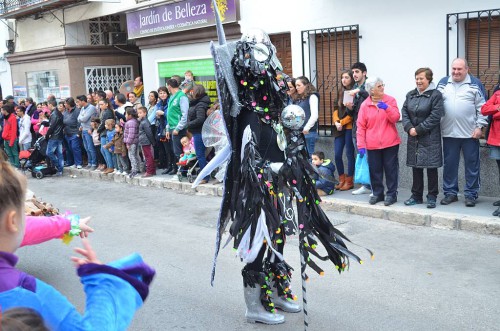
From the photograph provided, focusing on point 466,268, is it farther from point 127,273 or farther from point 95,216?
point 95,216

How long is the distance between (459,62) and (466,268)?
2818 mm

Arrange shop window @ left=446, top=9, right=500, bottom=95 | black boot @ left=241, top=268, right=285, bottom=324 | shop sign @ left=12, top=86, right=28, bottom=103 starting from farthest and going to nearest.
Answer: shop sign @ left=12, top=86, right=28, bottom=103 → shop window @ left=446, top=9, right=500, bottom=95 → black boot @ left=241, top=268, right=285, bottom=324

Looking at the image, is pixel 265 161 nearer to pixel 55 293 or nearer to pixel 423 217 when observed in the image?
pixel 55 293

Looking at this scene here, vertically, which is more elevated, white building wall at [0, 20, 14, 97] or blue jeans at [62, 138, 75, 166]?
white building wall at [0, 20, 14, 97]

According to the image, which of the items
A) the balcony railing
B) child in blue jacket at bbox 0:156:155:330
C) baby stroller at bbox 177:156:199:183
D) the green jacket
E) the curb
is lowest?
the curb

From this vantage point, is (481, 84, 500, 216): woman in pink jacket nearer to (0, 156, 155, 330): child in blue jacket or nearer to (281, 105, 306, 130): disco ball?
(281, 105, 306, 130): disco ball

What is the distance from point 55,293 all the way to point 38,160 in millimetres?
13153

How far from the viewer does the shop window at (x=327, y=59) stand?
409 inches

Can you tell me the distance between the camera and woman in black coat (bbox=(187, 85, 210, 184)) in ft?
35.2

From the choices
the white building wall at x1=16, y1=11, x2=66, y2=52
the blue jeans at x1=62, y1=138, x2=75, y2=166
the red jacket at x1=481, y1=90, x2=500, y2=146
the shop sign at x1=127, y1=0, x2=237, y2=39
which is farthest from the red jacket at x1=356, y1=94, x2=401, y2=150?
the white building wall at x1=16, y1=11, x2=66, y2=52

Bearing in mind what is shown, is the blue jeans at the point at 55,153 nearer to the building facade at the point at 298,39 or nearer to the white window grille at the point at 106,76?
the building facade at the point at 298,39

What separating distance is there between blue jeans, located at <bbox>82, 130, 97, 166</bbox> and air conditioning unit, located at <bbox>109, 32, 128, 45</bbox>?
5626 mm

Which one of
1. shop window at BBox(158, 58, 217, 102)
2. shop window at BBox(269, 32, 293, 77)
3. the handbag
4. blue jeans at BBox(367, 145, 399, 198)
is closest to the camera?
blue jeans at BBox(367, 145, 399, 198)

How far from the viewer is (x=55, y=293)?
211cm
